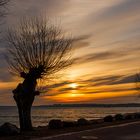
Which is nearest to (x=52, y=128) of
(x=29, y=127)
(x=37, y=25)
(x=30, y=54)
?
(x=29, y=127)

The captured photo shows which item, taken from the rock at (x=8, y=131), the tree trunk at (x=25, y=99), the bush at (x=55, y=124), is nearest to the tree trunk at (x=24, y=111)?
the tree trunk at (x=25, y=99)

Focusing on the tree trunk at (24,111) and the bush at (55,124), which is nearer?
the tree trunk at (24,111)

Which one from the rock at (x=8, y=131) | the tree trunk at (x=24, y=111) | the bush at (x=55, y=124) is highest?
the tree trunk at (x=24, y=111)

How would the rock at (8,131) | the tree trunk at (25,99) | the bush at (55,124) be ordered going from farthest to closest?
the bush at (55,124), the tree trunk at (25,99), the rock at (8,131)

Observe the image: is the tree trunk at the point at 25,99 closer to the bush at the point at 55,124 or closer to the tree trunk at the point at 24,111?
the tree trunk at the point at 24,111

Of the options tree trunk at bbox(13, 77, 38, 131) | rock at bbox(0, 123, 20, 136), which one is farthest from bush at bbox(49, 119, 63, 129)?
rock at bbox(0, 123, 20, 136)

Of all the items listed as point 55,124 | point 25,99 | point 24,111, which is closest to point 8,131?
point 24,111

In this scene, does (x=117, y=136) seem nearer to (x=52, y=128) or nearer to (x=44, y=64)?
(x=52, y=128)

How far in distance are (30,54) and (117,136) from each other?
424 inches

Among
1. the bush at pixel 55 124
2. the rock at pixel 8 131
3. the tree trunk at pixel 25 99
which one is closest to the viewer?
the rock at pixel 8 131

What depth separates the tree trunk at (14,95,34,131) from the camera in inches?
1112

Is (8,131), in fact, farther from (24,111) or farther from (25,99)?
(25,99)

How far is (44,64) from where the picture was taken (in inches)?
1217

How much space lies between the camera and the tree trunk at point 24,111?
28.2 metres
